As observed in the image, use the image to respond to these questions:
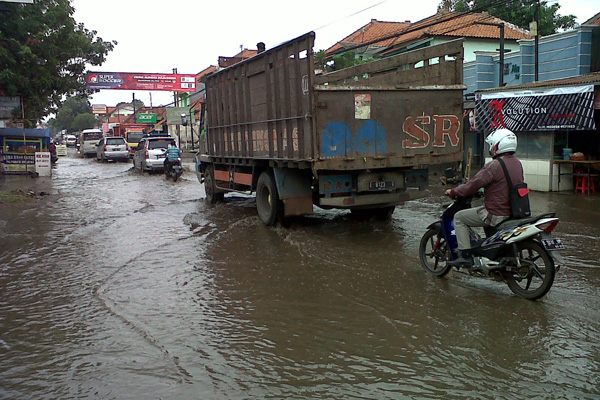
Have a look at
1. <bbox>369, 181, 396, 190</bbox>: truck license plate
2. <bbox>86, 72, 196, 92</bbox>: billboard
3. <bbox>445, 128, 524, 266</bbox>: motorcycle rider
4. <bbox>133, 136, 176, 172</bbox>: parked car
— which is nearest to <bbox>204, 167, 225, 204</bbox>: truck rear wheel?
<bbox>369, 181, 396, 190</bbox>: truck license plate

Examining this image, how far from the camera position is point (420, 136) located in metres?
8.80

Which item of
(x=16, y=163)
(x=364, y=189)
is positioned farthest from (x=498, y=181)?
(x=16, y=163)

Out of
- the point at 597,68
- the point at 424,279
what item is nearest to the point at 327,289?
the point at 424,279

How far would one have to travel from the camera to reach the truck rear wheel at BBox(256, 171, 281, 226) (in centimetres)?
970

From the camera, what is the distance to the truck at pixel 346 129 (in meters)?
8.19

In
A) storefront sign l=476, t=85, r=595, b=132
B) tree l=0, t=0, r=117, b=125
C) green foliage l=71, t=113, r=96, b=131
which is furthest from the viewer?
green foliage l=71, t=113, r=96, b=131

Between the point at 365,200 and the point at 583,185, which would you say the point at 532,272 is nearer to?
the point at 365,200

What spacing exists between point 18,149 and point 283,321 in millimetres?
21363

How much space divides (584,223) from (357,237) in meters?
4.14

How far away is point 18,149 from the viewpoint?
22906mm

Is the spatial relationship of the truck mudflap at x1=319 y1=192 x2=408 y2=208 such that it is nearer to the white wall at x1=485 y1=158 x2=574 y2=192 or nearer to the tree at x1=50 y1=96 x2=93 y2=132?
the white wall at x1=485 y1=158 x2=574 y2=192

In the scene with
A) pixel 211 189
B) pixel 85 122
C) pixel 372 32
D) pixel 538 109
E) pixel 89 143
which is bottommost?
pixel 211 189

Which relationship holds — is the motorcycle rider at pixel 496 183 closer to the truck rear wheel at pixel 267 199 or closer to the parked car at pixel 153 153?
the truck rear wheel at pixel 267 199

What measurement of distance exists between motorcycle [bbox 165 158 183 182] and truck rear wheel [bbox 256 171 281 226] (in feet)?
34.2
